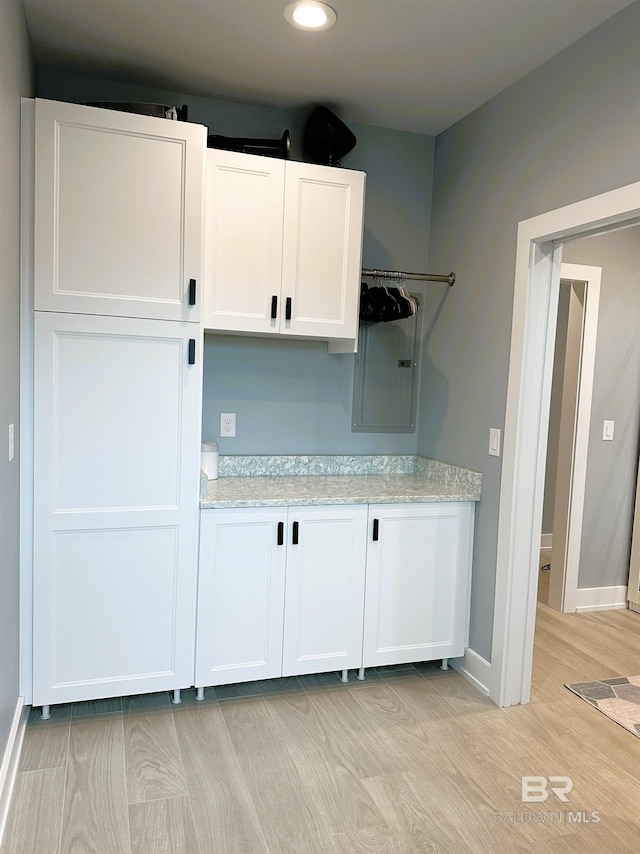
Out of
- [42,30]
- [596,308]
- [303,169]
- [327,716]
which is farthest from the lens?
[596,308]

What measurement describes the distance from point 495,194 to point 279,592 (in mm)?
2000

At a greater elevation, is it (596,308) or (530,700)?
(596,308)

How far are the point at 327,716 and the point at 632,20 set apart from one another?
A: 2770 millimetres

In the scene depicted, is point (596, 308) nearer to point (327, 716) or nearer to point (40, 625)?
point (327, 716)

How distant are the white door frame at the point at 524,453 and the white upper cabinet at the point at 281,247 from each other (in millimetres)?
743

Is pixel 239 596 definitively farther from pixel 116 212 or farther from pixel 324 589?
pixel 116 212

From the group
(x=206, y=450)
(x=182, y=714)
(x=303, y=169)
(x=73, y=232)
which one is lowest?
(x=182, y=714)

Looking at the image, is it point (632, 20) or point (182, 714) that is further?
point (182, 714)

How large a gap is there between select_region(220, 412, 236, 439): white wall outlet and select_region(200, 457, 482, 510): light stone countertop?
169mm

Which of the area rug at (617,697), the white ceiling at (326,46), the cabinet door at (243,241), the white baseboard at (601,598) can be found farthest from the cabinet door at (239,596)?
the white baseboard at (601,598)

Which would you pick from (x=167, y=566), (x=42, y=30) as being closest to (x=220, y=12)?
(x=42, y=30)

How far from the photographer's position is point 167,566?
2486 mm

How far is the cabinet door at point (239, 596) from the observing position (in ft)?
8.36

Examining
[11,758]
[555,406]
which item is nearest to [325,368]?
[11,758]
